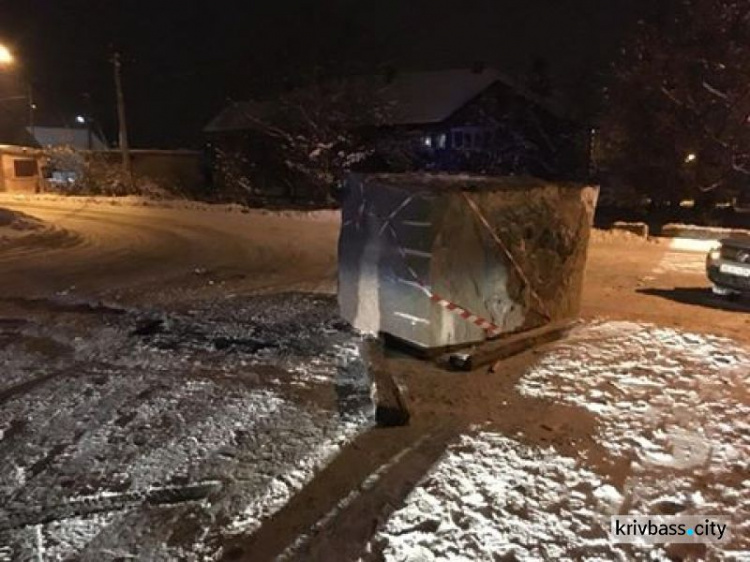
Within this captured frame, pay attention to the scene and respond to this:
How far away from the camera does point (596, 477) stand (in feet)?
14.5

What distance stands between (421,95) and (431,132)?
3.05 m

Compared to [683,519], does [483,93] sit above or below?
above

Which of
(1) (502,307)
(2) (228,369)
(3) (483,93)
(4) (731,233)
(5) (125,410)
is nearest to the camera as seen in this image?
(5) (125,410)

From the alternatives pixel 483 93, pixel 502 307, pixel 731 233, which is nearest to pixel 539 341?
pixel 502 307

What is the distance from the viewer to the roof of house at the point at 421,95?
30.6 meters

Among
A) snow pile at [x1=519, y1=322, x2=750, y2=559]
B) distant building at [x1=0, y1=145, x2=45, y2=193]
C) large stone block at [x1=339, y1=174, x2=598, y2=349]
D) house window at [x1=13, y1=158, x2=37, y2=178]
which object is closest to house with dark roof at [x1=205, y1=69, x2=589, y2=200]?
distant building at [x1=0, y1=145, x2=45, y2=193]

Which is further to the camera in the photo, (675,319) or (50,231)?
(50,231)

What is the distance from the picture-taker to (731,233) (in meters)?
16.1

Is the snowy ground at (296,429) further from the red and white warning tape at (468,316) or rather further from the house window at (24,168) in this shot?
the house window at (24,168)

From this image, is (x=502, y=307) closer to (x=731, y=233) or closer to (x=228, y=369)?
(x=228, y=369)

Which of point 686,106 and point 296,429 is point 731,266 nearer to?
point 296,429

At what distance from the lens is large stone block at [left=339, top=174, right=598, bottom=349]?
21.8ft

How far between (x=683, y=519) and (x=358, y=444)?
91.8 inches

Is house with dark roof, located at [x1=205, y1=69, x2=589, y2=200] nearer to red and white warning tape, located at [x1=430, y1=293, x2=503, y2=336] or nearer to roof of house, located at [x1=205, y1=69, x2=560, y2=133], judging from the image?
roof of house, located at [x1=205, y1=69, x2=560, y2=133]
